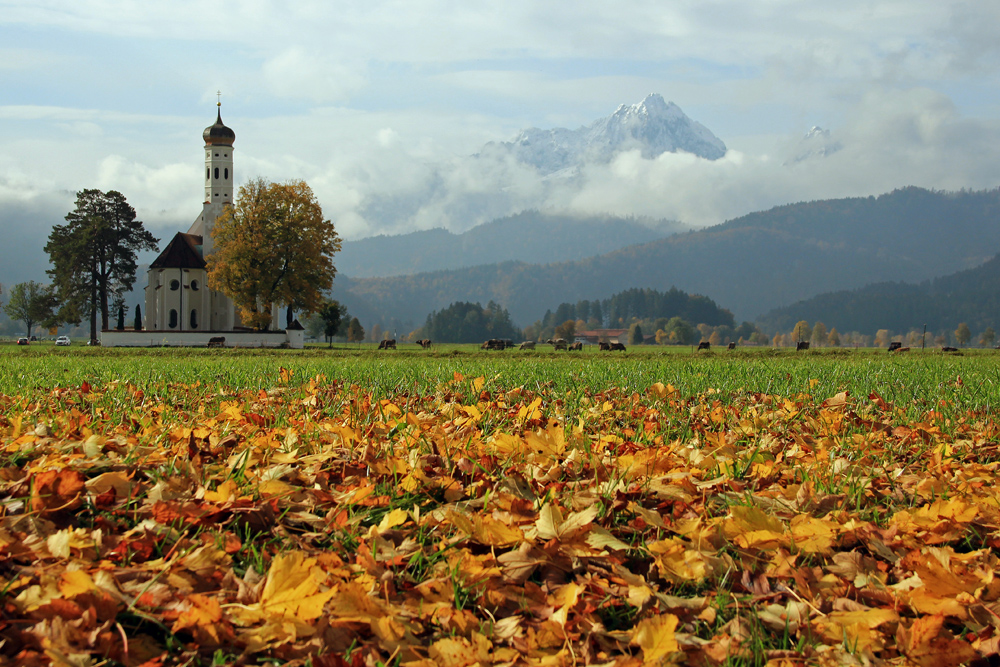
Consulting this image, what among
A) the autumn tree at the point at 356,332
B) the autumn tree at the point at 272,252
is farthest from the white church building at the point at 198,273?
the autumn tree at the point at 356,332

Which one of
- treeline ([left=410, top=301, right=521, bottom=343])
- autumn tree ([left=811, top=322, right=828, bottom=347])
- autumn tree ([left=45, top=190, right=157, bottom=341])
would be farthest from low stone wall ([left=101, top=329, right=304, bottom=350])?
autumn tree ([left=811, top=322, right=828, bottom=347])

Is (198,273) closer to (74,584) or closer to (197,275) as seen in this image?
(197,275)

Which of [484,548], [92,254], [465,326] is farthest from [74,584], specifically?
[465,326]

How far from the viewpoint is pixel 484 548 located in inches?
89.2

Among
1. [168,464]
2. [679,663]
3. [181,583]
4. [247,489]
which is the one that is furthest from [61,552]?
[679,663]

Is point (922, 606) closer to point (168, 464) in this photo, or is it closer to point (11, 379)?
point (168, 464)

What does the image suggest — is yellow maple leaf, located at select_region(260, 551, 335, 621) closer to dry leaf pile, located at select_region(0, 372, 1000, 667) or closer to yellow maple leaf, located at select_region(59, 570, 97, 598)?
dry leaf pile, located at select_region(0, 372, 1000, 667)

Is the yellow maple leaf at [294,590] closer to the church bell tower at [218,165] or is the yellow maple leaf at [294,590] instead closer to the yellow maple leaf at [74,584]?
the yellow maple leaf at [74,584]

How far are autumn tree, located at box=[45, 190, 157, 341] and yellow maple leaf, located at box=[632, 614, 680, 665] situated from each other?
5766cm

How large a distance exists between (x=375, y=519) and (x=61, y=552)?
0.95 m

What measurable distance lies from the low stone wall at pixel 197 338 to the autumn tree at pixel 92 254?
37.6 feet

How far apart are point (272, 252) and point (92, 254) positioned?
18244mm

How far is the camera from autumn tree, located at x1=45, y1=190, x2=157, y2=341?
51500mm

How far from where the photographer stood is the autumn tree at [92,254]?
51.5m
